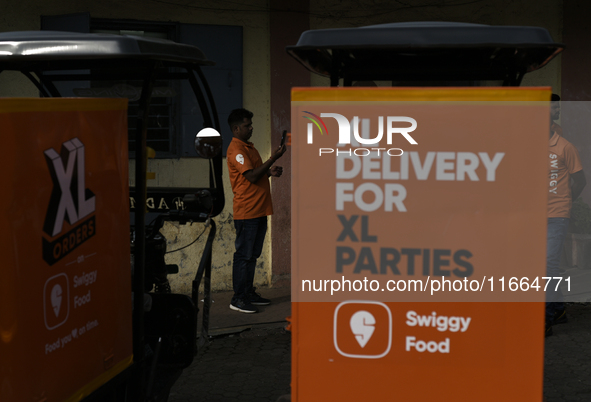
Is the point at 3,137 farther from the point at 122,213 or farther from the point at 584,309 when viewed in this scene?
the point at 584,309

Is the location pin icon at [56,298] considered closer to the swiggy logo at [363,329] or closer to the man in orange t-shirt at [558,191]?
the swiggy logo at [363,329]

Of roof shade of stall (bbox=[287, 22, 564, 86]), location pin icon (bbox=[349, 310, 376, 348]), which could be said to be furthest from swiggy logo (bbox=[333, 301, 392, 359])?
roof shade of stall (bbox=[287, 22, 564, 86])

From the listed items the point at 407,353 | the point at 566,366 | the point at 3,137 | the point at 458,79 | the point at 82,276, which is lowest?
the point at 566,366

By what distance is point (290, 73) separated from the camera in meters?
7.41

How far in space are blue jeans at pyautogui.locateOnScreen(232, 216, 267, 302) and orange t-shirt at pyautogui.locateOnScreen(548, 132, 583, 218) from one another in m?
A: 2.57

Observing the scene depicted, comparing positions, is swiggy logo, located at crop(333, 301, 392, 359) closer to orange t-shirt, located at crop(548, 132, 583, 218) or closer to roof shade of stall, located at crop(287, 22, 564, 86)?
roof shade of stall, located at crop(287, 22, 564, 86)

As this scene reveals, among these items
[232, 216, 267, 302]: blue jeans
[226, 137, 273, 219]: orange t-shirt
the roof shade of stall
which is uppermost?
the roof shade of stall

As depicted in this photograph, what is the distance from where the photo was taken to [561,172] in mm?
5629

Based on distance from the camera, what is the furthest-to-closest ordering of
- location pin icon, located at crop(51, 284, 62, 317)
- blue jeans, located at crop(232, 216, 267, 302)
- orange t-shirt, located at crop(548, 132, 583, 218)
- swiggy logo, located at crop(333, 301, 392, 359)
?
blue jeans, located at crop(232, 216, 267, 302), orange t-shirt, located at crop(548, 132, 583, 218), location pin icon, located at crop(51, 284, 62, 317), swiggy logo, located at crop(333, 301, 392, 359)

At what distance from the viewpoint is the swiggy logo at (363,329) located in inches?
92.1

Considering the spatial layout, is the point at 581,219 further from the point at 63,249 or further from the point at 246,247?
the point at 63,249

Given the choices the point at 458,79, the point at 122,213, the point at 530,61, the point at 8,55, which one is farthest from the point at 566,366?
→ the point at 8,55

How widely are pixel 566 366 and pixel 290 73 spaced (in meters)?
4.19

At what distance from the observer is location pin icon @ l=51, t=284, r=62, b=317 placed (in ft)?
→ 8.04
